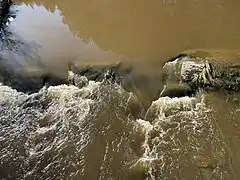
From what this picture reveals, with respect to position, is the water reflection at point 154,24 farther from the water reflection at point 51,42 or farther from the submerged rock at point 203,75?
the submerged rock at point 203,75

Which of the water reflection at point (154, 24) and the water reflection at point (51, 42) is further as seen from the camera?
the water reflection at point (154, 24)

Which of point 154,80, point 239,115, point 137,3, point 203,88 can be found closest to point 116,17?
point 137,3

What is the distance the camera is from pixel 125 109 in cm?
Answer: 570

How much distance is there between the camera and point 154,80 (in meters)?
6.10

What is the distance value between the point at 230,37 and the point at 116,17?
87.9 inches

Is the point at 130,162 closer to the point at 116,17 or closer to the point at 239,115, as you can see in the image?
the point at 239,115

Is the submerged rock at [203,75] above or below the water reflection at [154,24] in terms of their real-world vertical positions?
below

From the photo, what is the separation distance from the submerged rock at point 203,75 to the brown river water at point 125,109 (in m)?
0.17

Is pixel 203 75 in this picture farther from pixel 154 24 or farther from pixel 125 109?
pixel 154 24

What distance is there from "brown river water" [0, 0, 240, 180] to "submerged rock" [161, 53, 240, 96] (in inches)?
6.9

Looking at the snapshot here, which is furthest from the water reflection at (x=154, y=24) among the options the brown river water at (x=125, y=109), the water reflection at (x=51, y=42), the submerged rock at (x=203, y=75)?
the submerged rock at (x=203, y=75)

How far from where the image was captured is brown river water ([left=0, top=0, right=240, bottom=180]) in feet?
16.2

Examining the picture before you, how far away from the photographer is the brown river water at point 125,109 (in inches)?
195

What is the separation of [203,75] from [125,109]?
1367 millimetres
